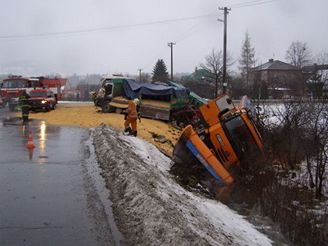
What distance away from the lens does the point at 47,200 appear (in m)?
9.50

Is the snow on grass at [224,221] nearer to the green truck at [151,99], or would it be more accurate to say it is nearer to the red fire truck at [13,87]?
the green truck at [151,99]

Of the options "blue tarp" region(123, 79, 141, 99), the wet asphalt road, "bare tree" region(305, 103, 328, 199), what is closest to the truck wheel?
"blue tarp" region(123, 79, 141, 99)

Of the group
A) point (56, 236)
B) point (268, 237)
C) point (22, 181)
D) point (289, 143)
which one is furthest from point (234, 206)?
point (289, 143)

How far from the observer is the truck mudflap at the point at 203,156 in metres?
14.9

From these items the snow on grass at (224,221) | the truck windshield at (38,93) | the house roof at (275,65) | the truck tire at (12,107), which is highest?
the house roof at (275,65)

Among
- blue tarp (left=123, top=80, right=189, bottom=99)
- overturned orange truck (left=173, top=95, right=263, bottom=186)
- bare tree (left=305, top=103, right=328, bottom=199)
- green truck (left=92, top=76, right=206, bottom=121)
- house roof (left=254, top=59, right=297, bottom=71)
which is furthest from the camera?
house roof (left=254, top=59, right=297, bottom=71)

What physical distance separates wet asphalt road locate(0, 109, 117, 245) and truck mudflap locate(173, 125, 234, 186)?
3.34m

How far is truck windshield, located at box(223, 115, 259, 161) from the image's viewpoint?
639 inches

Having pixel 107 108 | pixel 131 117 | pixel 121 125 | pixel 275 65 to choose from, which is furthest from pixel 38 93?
pixel 275 65

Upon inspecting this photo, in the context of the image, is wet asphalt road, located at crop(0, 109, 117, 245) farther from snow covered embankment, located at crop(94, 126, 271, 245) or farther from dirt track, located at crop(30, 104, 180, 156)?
dirt track, located at crop(30, 104, 180, 156)

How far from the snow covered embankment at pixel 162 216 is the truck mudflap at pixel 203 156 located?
2635 millimetres

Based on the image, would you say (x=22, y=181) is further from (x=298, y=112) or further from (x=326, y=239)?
(x=298, y=112)

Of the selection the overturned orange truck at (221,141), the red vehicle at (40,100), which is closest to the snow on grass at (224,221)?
the overturned orange truck at (221,141)

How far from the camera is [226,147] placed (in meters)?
16.2
